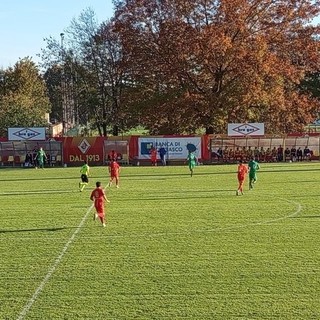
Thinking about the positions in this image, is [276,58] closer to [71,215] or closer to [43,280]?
[71,215]

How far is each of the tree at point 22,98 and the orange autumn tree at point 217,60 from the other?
12.9m

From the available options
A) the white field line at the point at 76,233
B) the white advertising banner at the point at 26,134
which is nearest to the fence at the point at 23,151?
the white advertising banner at the point at 26,134

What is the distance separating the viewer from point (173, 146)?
47875 millimetres

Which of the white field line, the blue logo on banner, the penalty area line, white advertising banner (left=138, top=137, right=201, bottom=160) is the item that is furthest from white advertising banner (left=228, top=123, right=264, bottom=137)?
the penalty area line

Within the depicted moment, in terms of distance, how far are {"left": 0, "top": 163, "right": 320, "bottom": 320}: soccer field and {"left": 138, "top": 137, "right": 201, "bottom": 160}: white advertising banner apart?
22.1 m

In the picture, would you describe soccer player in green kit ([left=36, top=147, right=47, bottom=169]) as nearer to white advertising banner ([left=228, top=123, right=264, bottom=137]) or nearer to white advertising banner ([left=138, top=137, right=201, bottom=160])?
white advertising banner ([left=138, top=137, right=201, bottom=160])

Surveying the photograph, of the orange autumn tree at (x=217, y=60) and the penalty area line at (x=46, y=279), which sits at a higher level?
the orange autumn tree at (x=217, y=60)

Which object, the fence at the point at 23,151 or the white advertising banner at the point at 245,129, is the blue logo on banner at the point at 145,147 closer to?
the white advertising banner at the point at 245,129

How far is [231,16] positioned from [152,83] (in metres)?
9.45

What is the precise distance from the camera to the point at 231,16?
50.5 m

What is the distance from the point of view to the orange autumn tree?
50.4 m

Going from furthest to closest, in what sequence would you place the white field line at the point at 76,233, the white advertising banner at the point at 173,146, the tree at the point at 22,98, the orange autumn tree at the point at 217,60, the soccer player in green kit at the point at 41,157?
1. the tree at the point at 22,98
2. the orange autumn tree at the point at 217,60
3. the white advertising banner at the point at 173,146
4. the soccer player in green kit at the point at 41,157
5. the white field line at the point at 76,233

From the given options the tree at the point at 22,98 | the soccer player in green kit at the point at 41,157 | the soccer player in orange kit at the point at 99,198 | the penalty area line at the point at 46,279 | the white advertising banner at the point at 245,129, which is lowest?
the penalty area line at the point at 46,279

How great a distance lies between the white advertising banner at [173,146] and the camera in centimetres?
4788
